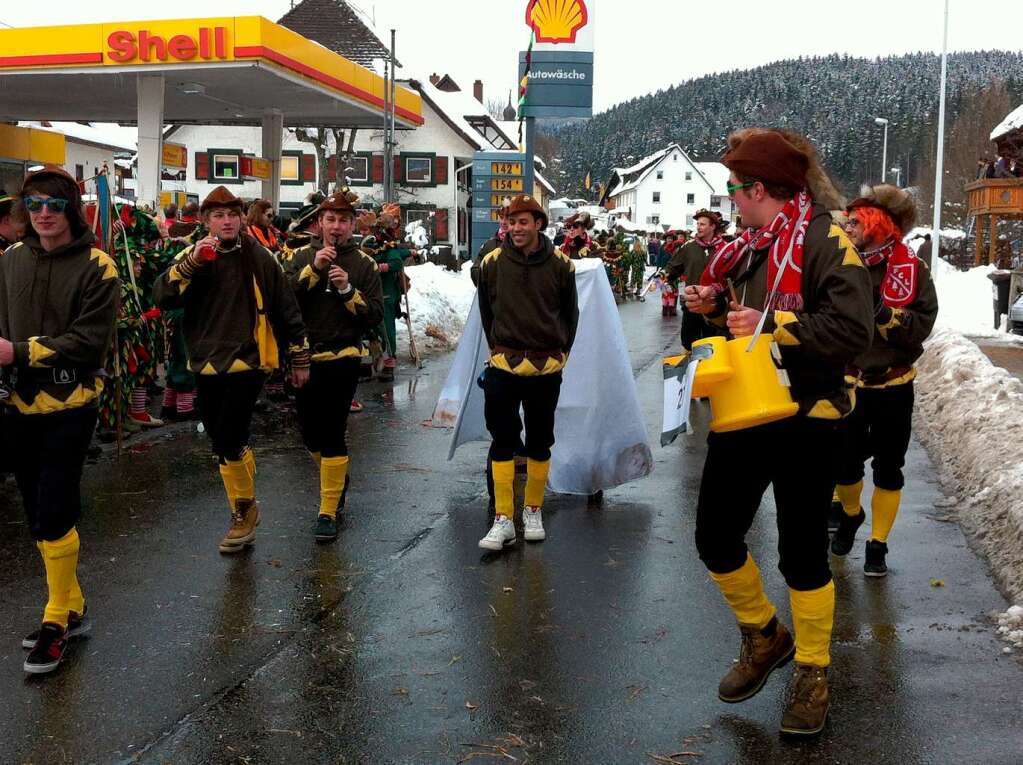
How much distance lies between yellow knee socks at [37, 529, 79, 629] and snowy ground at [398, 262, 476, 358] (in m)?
11.4

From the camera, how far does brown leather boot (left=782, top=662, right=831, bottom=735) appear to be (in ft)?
12.7

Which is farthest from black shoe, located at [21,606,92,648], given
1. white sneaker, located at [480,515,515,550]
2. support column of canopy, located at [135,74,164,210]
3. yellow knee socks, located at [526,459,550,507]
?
support column of canopy, located at [135,74,164,210]

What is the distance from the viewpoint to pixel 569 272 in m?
6.45

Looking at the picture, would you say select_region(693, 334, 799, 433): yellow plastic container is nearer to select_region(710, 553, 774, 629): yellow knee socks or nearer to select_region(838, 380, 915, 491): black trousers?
select_region(710, 553, 774, 629): yellow knee socks

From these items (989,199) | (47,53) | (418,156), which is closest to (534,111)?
(47,53)

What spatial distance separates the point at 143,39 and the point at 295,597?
54.2ft

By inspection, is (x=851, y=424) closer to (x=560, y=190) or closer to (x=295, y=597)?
(x=295, y=597)

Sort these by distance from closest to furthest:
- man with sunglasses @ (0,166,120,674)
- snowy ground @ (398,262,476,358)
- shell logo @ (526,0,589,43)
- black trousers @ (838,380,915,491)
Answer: man with sunglasses @ (0,166,120,674) < black trousers @ (838,380,915,491) < snowy ground @ (398,262,476,358) < shell logo @ (526,0,589,43)

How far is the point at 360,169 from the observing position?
51844 mm

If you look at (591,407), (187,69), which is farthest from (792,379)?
(187,69)

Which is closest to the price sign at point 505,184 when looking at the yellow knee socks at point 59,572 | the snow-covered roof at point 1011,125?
the snow-covered roof at point 1011,125

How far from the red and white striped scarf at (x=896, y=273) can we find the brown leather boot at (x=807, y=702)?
7.15 ft

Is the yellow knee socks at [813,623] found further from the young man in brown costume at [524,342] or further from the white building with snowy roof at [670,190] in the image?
A: the white building with snowy roof at [670,190]

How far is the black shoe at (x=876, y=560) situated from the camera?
5793 millimetres
